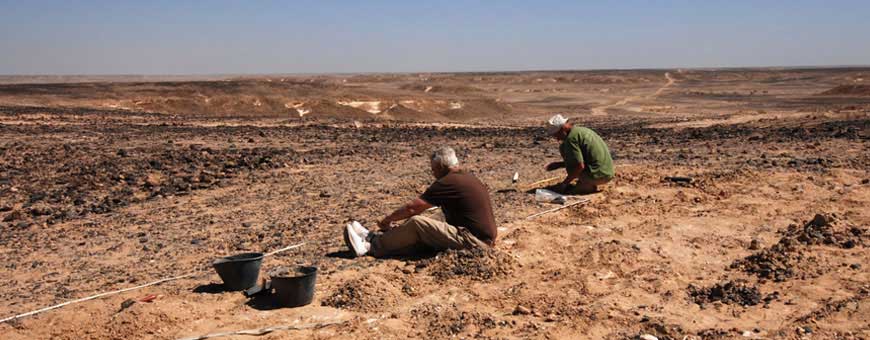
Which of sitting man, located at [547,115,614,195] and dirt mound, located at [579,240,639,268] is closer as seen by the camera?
dirt mound, located at [579,240,639,268]

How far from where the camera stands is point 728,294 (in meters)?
6.11

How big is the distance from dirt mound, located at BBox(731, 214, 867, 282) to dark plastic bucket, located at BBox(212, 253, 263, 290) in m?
4.45

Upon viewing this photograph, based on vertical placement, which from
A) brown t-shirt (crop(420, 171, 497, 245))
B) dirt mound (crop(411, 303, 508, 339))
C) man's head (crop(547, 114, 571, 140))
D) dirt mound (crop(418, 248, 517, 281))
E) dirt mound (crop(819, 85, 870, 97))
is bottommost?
dirt mound (crop(819, 85, 870, 97))

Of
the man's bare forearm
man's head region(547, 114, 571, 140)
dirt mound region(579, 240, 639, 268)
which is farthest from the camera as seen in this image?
man's head region(547, 114, 571, 140)

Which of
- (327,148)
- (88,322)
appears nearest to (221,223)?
(88,322)

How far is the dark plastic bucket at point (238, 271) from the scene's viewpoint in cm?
626

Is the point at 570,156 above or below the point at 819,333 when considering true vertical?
above

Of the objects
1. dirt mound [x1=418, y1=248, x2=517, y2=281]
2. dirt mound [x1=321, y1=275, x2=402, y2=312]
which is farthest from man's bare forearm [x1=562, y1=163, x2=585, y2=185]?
dirt mound [x1=321, y1=275, x2=402, y2=312]

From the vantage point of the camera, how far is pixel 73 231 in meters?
9.41

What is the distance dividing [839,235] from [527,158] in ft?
28.1

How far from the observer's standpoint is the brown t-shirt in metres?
7.03

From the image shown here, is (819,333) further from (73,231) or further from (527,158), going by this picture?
(527,158)

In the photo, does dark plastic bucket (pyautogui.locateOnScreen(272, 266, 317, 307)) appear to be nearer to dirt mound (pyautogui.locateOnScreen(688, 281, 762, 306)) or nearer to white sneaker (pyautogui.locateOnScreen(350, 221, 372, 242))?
white sneaker (pyautogui.locateOnScreen(350, 221, 372, 242))

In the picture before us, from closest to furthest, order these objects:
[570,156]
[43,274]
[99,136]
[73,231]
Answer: [43,274], [73,231], [570,156], [99,136]
